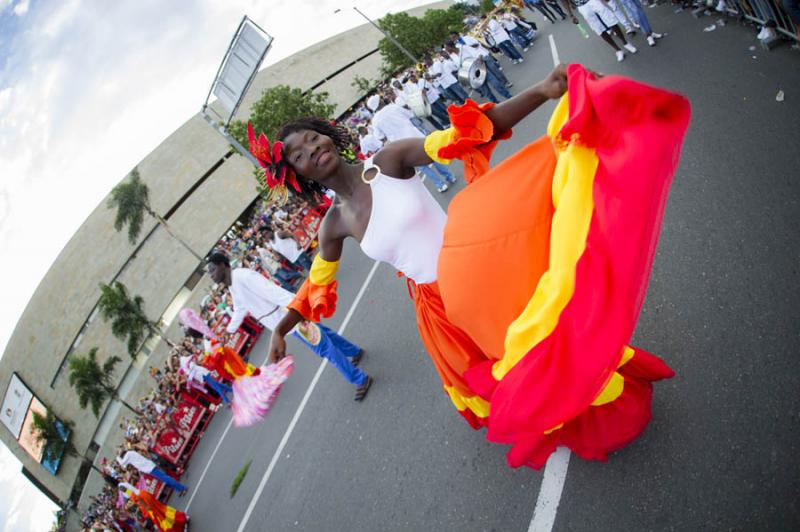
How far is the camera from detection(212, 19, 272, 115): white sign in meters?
11.0

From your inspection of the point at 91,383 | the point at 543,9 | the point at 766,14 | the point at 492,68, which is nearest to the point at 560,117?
the point at 766,14

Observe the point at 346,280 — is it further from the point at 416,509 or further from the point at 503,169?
the point at 503,169

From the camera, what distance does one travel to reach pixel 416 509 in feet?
11.1

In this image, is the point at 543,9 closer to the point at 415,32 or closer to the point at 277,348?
the point at 277,348

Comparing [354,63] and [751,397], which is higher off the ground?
[354,63]

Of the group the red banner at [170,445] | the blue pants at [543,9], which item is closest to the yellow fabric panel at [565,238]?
the red banner at [170,445]

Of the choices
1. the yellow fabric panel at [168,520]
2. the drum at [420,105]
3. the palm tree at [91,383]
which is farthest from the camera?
the palm tree at [91,383]

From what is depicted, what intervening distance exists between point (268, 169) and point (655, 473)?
8.53 ft

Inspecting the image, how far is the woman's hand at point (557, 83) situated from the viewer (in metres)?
1.68

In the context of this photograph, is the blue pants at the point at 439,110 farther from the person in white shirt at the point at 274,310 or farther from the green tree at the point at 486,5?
the green tree at the point at 486,5

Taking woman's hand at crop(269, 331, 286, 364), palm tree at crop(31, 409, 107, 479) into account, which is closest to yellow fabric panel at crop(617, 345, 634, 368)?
woman's hand at crop(269, 331, 286, 364)

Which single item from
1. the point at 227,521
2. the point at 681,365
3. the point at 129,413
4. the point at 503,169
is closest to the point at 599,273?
the point at 503,169

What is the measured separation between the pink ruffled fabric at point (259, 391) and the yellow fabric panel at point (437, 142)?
327 centimetres

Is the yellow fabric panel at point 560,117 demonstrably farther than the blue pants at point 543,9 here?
No
